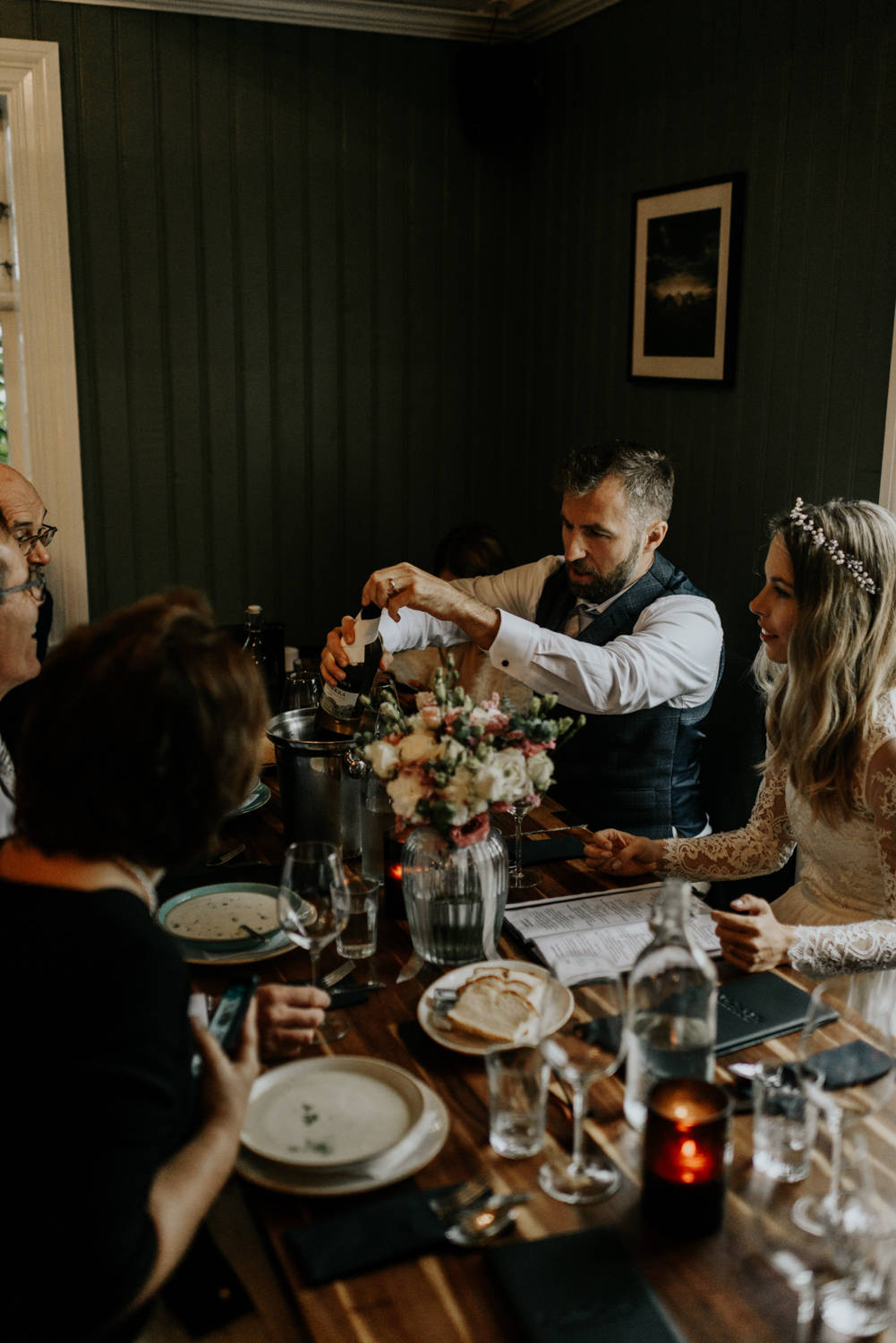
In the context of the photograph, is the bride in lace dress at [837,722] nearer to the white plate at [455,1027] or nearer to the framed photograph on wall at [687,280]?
the white plate at [455,1027]

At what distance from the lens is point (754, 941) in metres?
1.43

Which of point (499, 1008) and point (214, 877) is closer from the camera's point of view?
point (499, 1008)

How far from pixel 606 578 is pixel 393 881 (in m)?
1.08

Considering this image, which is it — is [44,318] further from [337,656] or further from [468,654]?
[337,656]

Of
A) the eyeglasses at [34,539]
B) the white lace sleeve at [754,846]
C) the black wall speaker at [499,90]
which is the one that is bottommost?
the white lace sleeve at [754,846]

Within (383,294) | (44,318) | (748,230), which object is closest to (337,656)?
(748,230)

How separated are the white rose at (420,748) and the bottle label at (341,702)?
1.83 feet

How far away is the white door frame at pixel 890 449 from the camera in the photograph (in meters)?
2.33

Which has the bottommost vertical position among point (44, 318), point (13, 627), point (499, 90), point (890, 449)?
point (13, 627)

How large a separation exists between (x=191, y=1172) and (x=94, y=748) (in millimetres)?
377

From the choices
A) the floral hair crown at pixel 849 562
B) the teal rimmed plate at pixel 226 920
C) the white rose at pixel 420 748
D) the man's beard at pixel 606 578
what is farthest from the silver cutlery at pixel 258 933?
the man's beard at pixel 606 578

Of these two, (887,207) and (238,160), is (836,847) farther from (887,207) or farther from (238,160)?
(238,160)

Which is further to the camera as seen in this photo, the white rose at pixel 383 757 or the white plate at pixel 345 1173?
the white rose at pixel 383 757

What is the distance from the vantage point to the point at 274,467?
144 inches
